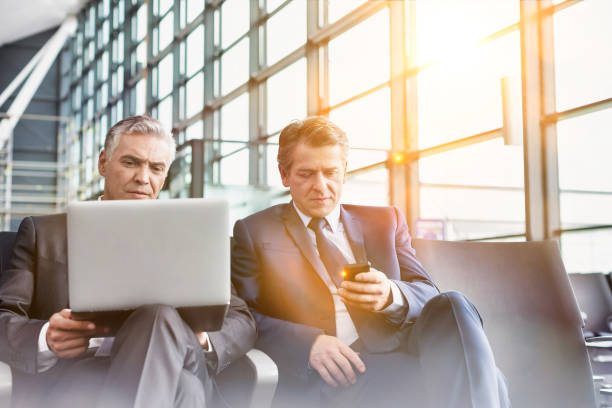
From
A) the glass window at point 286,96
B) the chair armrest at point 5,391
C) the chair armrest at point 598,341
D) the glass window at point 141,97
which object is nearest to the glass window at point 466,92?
the glass window at point 286,96

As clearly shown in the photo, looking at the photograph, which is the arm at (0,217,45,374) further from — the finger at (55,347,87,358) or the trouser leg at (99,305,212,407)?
the trouser leg at (99,305,212,407)

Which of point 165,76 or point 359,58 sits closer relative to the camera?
point 359,58

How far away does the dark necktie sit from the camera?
219cm

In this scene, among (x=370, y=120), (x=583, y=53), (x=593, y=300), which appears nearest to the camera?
(x=593, y=300)

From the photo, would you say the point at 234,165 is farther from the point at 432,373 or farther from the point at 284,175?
the point at 432,373

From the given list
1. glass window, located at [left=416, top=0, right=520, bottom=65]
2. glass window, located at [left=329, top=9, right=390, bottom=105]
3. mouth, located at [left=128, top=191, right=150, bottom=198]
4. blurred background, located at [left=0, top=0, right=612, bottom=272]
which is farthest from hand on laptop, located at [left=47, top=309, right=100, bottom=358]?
glass window, located at [left=329, top=9, right=390, bottom=105]

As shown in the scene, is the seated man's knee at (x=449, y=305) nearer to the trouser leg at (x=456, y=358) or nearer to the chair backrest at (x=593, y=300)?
the trouser leg at (x=456, y=358)

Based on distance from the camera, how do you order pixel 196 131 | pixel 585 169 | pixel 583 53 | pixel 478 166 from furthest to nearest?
pixel 196 131 → pixel 478 166 → pixel 585 169 → pixel 583 53

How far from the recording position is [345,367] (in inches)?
75.4

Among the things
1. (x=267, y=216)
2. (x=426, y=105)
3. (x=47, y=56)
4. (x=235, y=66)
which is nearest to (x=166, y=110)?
(x=235, y=66)

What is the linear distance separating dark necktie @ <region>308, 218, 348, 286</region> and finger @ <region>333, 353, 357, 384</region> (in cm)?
31

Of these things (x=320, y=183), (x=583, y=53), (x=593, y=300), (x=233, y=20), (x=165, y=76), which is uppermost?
(x=233, y=20)

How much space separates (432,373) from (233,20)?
10.5m

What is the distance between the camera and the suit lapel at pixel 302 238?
2.17 m
